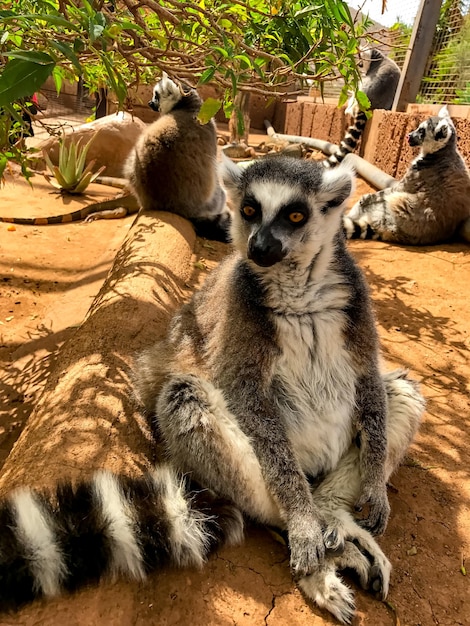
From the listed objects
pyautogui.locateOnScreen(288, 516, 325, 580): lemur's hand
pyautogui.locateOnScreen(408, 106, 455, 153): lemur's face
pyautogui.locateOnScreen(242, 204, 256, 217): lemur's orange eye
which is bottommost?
pyautogui.locateOnScreen(288, 516, 325, 580): lemur's hand

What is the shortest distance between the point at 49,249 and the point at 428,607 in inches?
218

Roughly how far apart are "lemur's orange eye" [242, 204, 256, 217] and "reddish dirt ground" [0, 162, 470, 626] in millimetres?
1392

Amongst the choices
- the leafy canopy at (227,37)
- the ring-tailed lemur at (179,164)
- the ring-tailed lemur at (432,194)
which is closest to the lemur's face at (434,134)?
the ring-tailed lemur at (432,194)

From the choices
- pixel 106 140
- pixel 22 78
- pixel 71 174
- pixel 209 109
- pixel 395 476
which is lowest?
pixel 71 174

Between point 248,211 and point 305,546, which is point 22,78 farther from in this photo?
point 305,546

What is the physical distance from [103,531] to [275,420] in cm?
80

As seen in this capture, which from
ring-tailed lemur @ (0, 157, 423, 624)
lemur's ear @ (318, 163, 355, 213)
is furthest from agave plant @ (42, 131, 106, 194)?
lemur's ear @ (318, 163, 355, 213)

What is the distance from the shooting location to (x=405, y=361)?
380 cm

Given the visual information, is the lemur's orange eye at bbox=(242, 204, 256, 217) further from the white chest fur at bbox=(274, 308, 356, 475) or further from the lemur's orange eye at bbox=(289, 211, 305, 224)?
the white chest fur at bbox=(274, 308, 356, 475)

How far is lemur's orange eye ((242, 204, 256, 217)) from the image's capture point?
86.7 inches

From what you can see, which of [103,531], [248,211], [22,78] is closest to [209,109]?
[248,211]

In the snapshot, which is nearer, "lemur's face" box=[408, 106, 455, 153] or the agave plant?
"lemur's face" box=[408, 106, 455, 153]

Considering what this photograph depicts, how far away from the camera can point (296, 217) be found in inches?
83.9

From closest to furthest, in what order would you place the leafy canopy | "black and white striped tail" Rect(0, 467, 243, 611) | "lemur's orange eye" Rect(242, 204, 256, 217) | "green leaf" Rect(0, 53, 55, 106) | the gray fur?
"green leaf" Rect(0, 53, 55, 106)
"black and white striped tail" Rect(0, 467, 243, 611)
the leafy canopy
the gray fur
"lemur's orange eye" Rect(242, 204, 256, 217)
